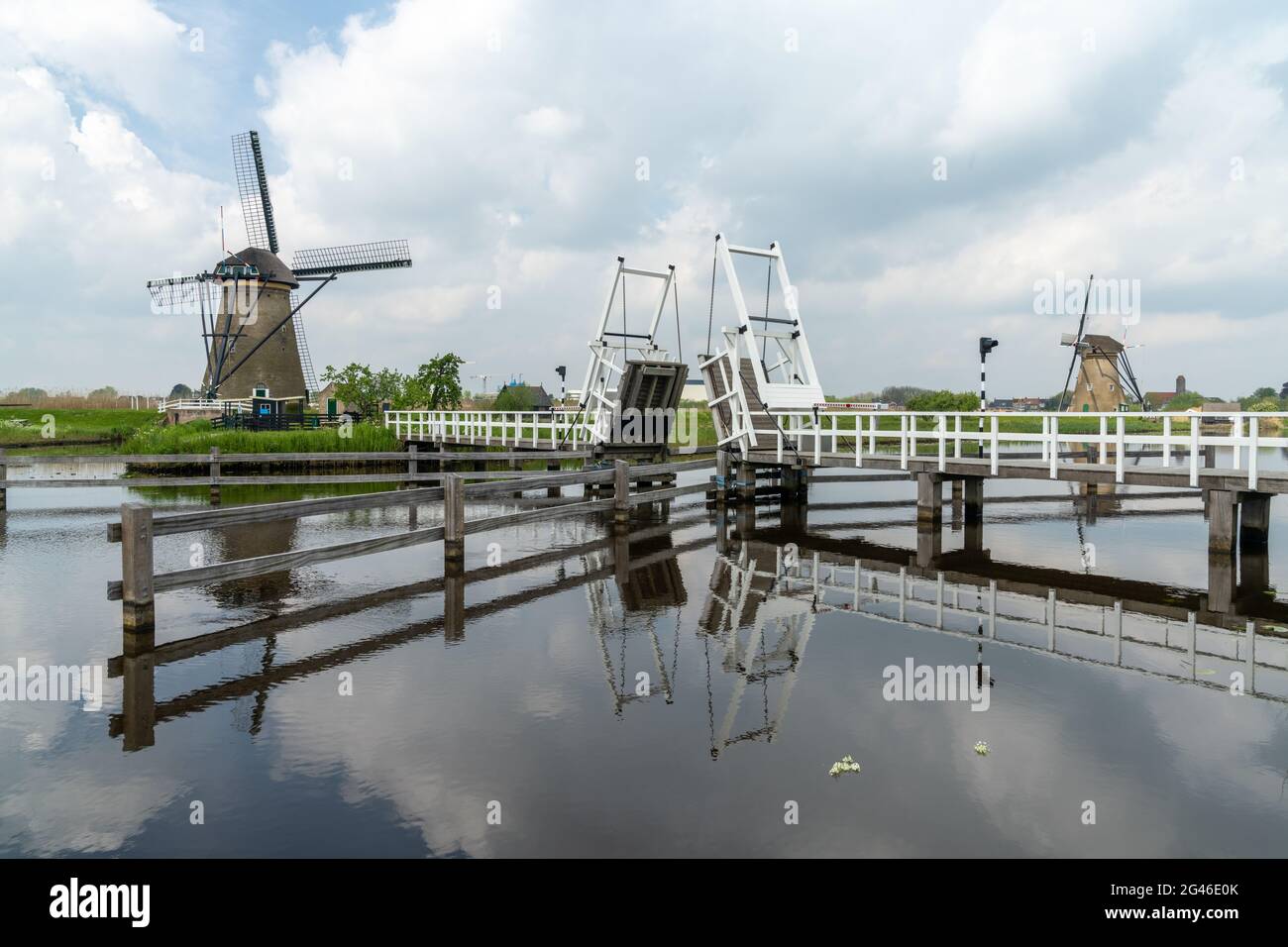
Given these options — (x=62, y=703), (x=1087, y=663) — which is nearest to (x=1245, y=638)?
(x=1087, y=663)

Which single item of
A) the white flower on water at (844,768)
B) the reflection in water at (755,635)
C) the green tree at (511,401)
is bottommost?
the white flower on water at (844,768)

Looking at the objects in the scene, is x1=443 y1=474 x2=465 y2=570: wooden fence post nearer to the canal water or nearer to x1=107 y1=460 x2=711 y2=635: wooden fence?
x1=107 y1=460 x2=711 y2=635: wooden fence

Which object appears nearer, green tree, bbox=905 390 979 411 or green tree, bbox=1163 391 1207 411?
green tree, bbox=905 390 979 411

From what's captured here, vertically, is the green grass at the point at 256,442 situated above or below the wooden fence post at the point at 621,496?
above

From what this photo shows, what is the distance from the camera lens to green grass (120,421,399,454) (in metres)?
33.3

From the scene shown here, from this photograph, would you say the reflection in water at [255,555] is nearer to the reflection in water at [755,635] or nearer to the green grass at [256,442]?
the reflection in water at [755,635]

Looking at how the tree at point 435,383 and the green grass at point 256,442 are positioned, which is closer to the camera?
the green grass at point 256,442

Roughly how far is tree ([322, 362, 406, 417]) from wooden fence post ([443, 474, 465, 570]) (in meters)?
40.4

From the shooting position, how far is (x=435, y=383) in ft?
172

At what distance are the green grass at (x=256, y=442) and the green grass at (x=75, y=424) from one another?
450 inches

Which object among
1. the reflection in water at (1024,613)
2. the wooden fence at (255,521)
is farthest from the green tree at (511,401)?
the reflection in water at (1024,613)

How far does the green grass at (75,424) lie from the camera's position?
45.2 metres

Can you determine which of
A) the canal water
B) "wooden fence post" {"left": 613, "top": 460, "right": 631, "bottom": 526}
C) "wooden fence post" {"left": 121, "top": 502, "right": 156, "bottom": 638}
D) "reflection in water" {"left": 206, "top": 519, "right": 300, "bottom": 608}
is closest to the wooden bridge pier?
the canal water

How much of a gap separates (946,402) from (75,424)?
59595 mm
